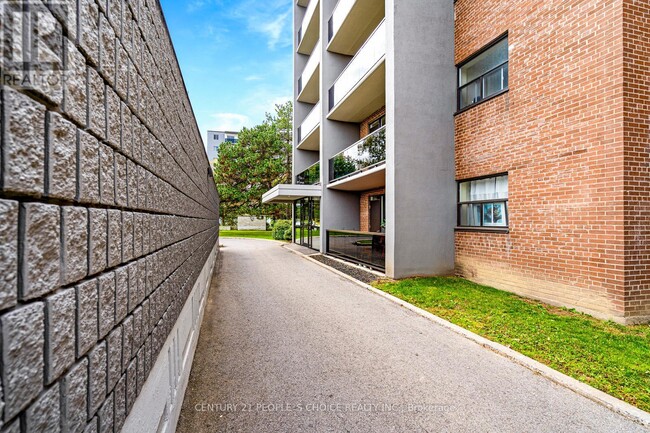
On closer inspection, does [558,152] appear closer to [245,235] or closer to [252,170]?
[245,235]

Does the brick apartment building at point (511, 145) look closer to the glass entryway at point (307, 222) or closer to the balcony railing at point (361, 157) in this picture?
the balcony railing at point (361, 157)

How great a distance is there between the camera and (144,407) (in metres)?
2.00

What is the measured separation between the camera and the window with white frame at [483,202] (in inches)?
325

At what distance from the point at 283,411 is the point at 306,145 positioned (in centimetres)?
1857

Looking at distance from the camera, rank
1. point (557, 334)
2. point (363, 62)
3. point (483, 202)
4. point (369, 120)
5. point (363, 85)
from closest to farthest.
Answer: point (557, 334)
point (483, 202)
point (363, 62)
point (363, 85)
point (369, 120)

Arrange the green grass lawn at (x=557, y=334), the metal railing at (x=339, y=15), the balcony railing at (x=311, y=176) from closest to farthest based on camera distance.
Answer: the green grass lawn at (x=557, y=334), the metal railing at (x=339, y=15), the balcony railing at (x=311, y=176)

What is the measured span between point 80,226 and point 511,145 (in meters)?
8.78

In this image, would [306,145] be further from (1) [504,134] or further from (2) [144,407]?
(2) [144,407]

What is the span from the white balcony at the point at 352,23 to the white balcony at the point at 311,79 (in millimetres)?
→ 1268

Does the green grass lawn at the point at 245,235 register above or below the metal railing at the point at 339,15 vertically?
below

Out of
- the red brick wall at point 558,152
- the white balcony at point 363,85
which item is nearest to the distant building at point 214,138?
the white balcony at point 363,85

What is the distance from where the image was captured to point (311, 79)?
18484mm

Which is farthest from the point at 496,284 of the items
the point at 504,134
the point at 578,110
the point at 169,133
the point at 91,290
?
the point at 91,290

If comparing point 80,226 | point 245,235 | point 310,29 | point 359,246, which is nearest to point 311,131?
point 310,29
